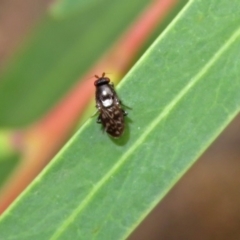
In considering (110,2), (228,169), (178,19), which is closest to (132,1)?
(110,2)

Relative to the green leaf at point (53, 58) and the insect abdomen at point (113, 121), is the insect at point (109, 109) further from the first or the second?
the green leaf at point (53, 58)

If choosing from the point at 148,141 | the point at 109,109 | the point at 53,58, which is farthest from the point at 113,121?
the point at 53,58

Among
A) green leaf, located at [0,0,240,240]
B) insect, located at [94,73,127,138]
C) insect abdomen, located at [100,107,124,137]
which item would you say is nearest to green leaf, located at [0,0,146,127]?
insect, located at [94,73,127,138]

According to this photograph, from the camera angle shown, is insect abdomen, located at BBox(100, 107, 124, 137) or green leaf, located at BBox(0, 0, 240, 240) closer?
green leaf, located at BBox(0, 0, 240, 240)

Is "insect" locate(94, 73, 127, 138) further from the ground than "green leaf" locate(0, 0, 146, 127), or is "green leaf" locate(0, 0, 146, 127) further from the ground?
"green leaf" locate(0, 0, 146, 127)

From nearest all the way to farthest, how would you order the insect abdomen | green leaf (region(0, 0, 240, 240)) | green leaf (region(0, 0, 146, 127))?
green leaf (region(0, 0, 240, 240)) → the insect abdomen → green leaf (region(0, 0, 146, 127))

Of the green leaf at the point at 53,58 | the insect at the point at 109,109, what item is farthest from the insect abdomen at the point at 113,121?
the green leaf at the point at 53,58

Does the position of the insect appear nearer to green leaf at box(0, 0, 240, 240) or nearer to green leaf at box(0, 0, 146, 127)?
green leaf at box(0, 0, 240, 240)
